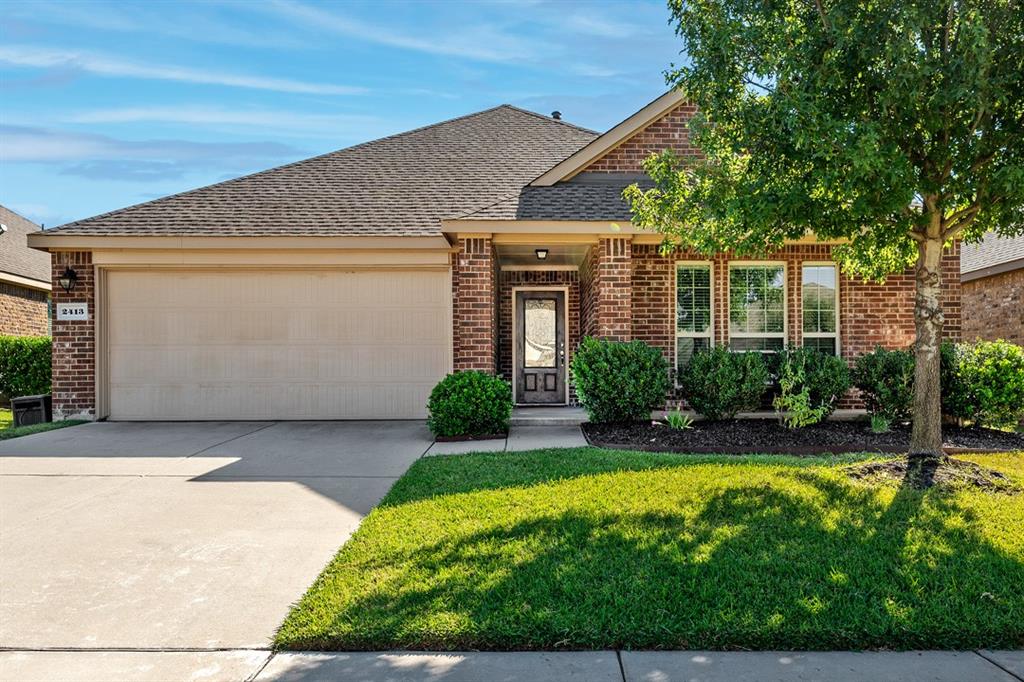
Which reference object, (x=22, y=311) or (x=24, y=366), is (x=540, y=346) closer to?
(x=24, y=366)

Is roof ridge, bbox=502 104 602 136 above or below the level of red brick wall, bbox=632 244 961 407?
above

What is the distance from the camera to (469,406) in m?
8.05

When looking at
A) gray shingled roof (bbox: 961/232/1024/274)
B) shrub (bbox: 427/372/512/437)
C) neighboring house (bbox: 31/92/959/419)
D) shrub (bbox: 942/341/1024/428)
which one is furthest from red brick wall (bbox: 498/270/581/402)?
gray shingled roof (bbox: 961/232/1024/274)

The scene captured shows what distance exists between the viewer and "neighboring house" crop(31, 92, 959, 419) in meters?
9.28

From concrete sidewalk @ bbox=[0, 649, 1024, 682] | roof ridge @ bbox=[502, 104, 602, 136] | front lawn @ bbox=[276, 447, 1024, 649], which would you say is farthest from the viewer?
roof ridge @ bbox=[502, 104, 602, 136]

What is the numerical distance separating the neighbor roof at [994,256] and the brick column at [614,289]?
8.77 m

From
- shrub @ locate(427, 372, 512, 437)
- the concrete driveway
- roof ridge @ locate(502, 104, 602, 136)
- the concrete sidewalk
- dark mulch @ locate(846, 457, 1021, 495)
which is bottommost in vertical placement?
the concrete sidewalk

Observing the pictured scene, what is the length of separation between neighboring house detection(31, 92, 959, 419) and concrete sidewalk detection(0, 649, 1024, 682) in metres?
6.42

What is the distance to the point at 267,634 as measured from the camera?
113 inches

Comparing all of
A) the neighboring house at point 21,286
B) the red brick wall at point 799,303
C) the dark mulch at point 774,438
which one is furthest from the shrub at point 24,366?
the red brick wall at point 799,303

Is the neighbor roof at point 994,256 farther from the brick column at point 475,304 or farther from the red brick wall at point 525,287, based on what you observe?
the brick column at point 475,304

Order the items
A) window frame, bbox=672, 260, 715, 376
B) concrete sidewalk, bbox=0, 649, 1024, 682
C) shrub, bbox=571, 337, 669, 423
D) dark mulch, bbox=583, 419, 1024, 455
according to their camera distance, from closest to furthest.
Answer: concrete sidewalk, bbox=0, 649, 1024, 682 < dark mulch, bbox=583, 419, 1024, 455 < shrub, bbox=571, 337, 669, 423 < window frame, bbox=672, 260, 715, 376

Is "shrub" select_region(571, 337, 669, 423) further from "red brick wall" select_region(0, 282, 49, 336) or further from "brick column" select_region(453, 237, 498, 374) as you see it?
"red brick wall" select_region(0, 282, 49, 336)

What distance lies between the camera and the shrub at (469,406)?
8.06m
